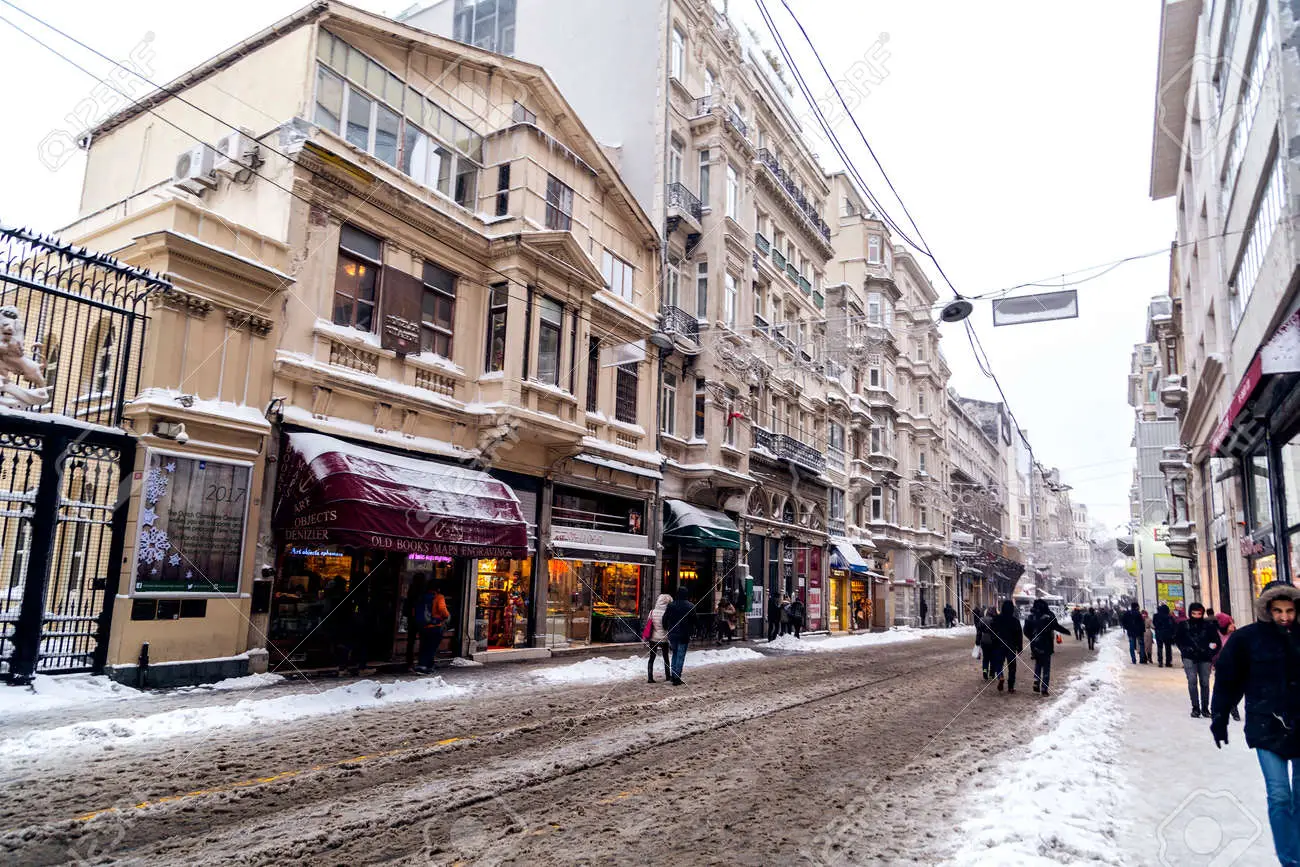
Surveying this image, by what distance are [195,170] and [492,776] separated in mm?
14590

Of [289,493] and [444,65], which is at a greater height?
[444,65]

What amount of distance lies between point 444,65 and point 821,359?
930 inches

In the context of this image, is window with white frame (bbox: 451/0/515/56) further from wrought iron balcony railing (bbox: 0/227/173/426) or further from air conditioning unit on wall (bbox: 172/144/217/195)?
wrought iron balcony railing (bbox: 0/227/173/426)

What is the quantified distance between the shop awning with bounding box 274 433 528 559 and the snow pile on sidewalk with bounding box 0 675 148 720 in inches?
134

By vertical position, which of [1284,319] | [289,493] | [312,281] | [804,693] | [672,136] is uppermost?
[672,136]

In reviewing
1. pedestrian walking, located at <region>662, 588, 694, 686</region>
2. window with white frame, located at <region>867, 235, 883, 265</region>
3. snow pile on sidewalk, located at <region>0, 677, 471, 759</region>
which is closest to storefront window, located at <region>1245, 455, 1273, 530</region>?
pedestrian walking, located at <region>662, 588, 694, 686</region>

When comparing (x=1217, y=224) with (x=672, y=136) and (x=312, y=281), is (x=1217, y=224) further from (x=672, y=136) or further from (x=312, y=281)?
(x=312, y=281)

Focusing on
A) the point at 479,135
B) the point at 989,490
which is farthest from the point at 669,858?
the point at 989,490

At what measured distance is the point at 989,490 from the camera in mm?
75938

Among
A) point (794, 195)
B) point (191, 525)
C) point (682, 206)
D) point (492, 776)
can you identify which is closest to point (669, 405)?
point (682, 206)

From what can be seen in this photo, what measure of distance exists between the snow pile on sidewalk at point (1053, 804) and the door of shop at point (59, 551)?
1164 cm

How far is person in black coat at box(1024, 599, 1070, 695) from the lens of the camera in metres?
16.2

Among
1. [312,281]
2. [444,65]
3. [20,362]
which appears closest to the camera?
[20,362]

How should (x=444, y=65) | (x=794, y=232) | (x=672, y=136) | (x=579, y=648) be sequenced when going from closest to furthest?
(x=444, y=65)
(x=579, y=648)
(x=672, y=136)
(x=794, y=232)
